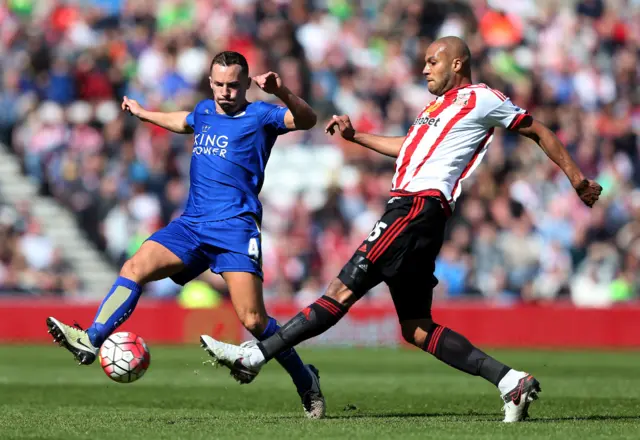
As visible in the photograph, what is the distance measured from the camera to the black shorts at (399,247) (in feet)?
26.3

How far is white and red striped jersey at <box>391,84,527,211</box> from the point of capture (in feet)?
27.0

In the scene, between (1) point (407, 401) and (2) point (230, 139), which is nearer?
(2) point (230, 139)

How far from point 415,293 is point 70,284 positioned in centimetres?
1288

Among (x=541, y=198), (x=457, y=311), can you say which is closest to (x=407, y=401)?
(x=457, y=311)

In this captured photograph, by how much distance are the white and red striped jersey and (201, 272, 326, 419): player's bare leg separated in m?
1.23

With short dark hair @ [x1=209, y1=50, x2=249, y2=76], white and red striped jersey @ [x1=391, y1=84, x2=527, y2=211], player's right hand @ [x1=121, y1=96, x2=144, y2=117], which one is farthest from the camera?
player's right hand @ [x1=121, y1=96, x2=144, y2=117]

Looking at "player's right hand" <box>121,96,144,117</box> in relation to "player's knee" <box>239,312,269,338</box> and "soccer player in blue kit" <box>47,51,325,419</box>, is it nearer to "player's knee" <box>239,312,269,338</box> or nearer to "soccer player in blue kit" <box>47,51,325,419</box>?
"soccer player in blue kit" <box>47,51,325,419</box>

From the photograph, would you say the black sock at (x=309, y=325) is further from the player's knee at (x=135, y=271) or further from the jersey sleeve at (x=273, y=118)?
the jersey sleeve at (x=273, y=118)

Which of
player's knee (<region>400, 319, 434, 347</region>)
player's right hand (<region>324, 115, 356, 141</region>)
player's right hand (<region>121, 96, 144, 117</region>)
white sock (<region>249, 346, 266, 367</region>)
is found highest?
player's right hand (<region>324, 115, 356, 141</region>)

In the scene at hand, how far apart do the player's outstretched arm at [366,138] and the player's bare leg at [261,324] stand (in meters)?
1.18

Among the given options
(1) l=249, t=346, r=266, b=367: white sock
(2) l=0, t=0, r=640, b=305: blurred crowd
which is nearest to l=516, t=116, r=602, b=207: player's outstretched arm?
(1) l=249, t=346, r=266, b=367: white sock

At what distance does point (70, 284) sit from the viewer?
2031 centimetres

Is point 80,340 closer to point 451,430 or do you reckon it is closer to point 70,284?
point 451,430

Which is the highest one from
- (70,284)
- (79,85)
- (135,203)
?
(79,85)
